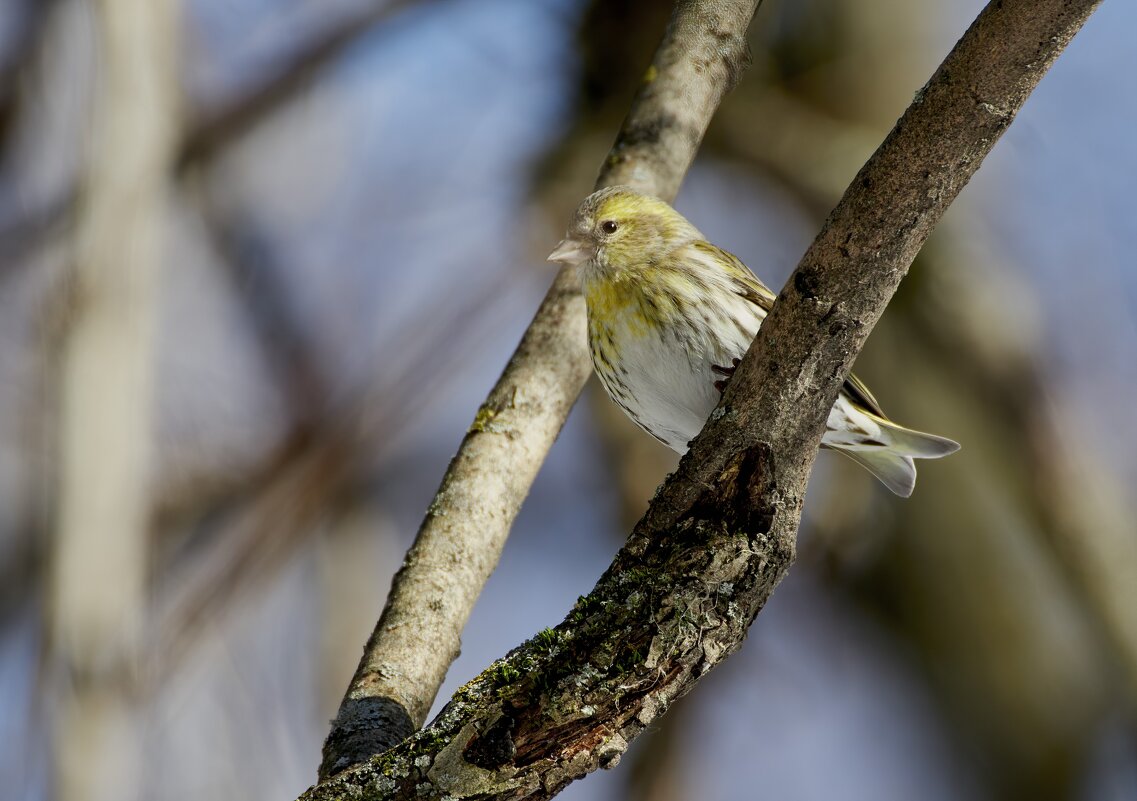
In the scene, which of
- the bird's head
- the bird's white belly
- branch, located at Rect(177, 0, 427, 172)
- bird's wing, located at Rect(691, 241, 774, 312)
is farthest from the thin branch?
the bird's white belly

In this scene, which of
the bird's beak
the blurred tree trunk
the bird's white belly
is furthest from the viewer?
the bird's beak

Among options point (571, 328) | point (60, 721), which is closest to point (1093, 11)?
point (571, 328)

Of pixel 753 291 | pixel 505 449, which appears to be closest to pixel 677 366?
pixel 753 291

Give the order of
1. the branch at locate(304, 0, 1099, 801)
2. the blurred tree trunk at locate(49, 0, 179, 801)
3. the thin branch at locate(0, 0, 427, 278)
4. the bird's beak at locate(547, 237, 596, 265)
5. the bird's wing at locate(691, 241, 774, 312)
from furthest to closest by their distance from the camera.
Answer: the thin branch at locate(0, 0, 427, 278), the bird's beak at locate(547, 237, 596, 265), the bird's wing at locate(691, 241, 774, 312), the blurred tree trunk at locate(49, 0, 179, 801), the branch at locate(304, 0, 1099, 801)

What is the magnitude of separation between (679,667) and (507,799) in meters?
0.30

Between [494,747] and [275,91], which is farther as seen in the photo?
[275,91]

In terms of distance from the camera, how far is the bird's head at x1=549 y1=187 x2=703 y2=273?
2.89 m

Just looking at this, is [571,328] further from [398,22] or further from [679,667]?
[398,22]

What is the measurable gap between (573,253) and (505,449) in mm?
609

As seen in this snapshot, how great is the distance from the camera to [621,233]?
297 cm

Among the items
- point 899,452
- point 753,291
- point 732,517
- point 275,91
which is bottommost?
point 732,517

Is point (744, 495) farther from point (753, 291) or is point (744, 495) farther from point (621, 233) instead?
point (621, 233)

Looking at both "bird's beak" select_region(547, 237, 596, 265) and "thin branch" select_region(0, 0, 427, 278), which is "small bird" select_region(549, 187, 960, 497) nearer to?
"bird's beak" select_region(547, 237, 596, 265)

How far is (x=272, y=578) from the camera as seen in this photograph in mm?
4902
